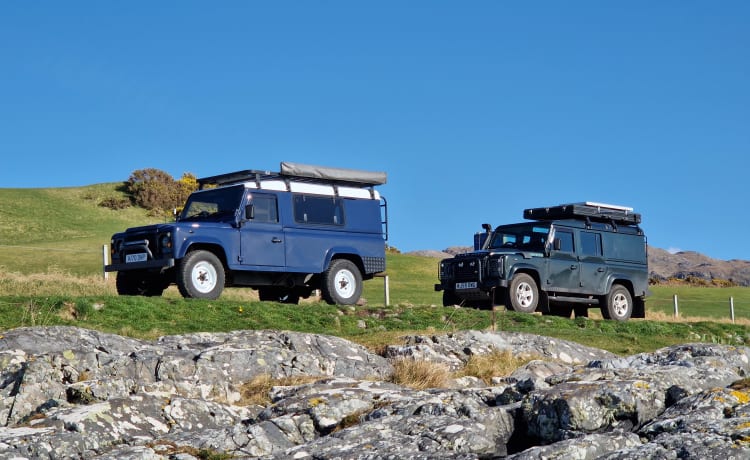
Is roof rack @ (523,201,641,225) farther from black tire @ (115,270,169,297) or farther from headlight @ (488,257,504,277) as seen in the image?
black tire @ (115,270,169,297)

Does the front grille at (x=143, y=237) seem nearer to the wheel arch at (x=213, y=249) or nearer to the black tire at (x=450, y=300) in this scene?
the wheel arch at (x=213, y=249)

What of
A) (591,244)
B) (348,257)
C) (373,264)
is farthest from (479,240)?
(348,257)

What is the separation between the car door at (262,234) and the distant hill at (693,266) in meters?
65.1

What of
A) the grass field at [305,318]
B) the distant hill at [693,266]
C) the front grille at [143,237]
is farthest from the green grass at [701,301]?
the distant hill at [693,266]

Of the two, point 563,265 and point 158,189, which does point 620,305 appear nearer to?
point 563,265

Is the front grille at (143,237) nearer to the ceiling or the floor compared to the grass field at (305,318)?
nearer to the ceiling

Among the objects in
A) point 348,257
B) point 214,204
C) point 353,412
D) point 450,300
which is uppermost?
point 214,204

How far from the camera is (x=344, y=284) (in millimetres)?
21078

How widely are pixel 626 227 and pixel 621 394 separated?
18319 millimetres

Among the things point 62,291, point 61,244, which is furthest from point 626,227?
point 61,244

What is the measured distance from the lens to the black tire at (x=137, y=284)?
20.1 m

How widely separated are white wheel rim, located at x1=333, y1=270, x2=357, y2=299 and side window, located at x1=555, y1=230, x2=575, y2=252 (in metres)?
4.76

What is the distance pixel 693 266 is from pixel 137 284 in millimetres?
95221

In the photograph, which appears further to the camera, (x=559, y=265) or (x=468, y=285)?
(x=559, y=265)
